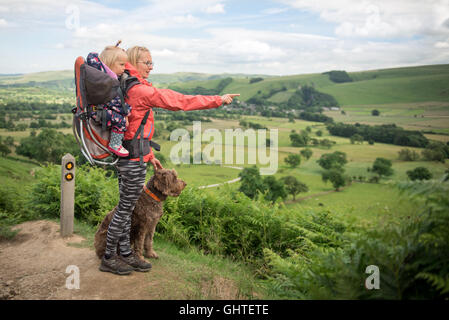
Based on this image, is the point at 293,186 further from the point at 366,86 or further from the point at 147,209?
the point at 366,86

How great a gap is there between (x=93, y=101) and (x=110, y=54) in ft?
2.25

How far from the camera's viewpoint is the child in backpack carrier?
3.85 metres

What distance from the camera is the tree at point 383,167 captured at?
186ft

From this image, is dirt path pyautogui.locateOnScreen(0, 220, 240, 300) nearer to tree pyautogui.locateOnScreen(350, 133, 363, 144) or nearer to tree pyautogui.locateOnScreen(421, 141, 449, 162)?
tree pyautogui.locateOnScreen(421, 141, 449, 162)

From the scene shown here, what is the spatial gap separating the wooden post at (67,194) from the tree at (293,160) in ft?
224

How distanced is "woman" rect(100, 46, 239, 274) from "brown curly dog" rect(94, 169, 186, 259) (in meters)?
0.20

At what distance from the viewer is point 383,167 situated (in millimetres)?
57688

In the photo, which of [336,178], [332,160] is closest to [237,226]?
[336,178]

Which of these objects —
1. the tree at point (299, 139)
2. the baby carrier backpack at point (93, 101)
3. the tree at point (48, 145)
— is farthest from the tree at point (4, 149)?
the tree at point (299, 139)

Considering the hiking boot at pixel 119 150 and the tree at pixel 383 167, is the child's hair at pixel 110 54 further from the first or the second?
the tree at pixel 383 167

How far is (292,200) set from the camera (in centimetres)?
5494

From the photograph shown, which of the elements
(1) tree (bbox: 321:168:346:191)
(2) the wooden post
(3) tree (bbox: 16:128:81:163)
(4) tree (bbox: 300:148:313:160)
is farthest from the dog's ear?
(4) tree (bbox: 300:148:313:160)
